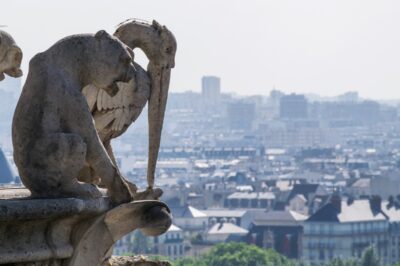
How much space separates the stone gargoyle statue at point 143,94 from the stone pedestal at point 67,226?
0.79 m

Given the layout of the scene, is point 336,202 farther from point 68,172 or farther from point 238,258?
point 68,172

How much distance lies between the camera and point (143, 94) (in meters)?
6.78

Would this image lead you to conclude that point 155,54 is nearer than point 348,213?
Yes

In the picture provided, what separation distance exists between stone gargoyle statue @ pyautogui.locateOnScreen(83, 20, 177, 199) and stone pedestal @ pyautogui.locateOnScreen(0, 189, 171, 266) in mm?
794

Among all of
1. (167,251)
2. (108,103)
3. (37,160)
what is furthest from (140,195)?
(167,251)

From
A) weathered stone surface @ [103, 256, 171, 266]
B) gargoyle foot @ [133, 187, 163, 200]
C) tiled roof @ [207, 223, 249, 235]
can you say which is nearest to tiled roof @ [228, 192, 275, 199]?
tiled roof @ [207, 223, 249, 235]

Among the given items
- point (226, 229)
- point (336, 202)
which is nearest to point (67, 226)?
point (336, 202)

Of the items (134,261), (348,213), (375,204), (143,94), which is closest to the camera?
(134,261)

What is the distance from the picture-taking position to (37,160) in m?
5.59

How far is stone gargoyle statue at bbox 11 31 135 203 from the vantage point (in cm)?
559

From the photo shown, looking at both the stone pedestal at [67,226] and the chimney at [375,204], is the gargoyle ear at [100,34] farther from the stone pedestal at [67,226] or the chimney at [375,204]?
the chimney at [375,204]

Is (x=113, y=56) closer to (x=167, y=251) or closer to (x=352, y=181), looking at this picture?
(x=167, y=251)

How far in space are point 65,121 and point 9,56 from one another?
2.40 ft

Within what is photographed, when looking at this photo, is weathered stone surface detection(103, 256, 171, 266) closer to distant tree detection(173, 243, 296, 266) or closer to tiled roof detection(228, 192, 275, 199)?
distant tree detection(173, 243, 296, 266)
